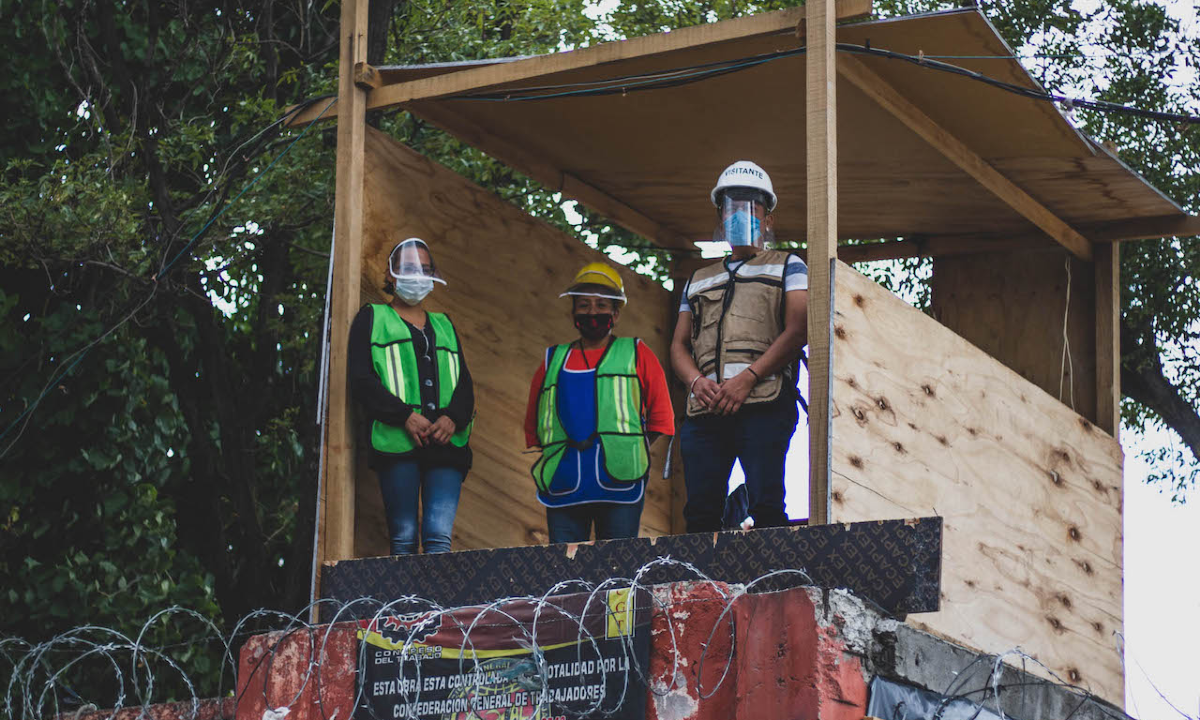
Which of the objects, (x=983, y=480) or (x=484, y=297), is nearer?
(x=983, y=480)

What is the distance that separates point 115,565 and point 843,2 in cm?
755

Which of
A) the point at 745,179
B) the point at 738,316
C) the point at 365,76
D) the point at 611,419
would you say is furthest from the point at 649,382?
the point at 365,76

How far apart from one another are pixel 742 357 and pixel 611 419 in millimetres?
742

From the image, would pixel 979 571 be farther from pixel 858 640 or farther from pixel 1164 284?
pixel 1164 284

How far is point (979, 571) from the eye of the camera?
7.55 m

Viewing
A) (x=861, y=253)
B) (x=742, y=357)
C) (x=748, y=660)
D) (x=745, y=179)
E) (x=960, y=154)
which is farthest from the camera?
(x=861, y=253)

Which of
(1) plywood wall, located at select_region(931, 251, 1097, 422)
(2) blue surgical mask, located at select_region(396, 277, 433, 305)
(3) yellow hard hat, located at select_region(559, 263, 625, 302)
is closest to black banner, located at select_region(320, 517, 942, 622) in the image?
(2) blue surgical mask, located at select_region(396, 277, 433, 305)

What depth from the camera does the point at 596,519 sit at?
7.83 m

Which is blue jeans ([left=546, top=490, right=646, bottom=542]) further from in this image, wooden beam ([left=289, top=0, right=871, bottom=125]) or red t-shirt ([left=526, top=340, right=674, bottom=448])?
wooden beam ([left=289, top=0, right=871, bottom=125])

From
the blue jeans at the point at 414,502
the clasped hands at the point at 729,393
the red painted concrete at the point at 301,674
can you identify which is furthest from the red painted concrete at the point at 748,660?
the blue jeans at the point at 414,502

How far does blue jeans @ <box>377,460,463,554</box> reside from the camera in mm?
7648

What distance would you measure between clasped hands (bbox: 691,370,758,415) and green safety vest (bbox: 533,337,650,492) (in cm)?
58

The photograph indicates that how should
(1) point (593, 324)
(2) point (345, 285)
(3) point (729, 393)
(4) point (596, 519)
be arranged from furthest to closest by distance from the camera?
(2) point (345, 285) → (1) point (593, 324) → (4) point (596, 519) → (3) point (729, 393)

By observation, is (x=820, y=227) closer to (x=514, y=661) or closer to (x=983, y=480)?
(x=983, y=480)
